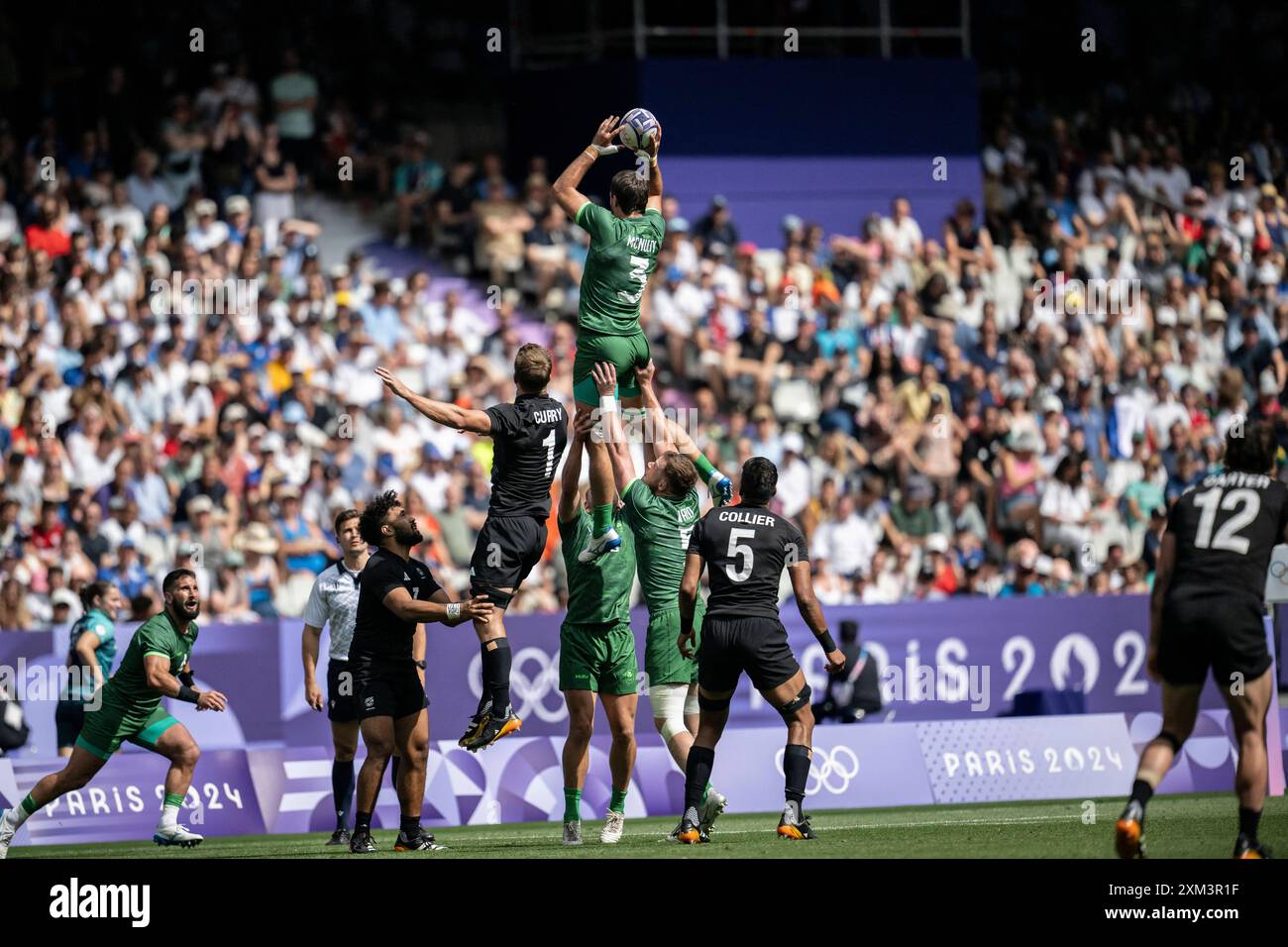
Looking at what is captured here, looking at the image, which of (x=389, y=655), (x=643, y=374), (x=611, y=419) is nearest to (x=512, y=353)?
(x=643, y=374)

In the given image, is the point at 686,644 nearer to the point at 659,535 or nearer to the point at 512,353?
the point at 659,535

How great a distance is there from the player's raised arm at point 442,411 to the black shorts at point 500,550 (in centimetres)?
75

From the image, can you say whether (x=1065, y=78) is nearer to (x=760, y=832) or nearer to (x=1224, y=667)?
(x=760, y=832)

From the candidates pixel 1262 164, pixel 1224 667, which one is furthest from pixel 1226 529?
pixel 1262 164

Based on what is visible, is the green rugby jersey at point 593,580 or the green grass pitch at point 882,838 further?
the green rugby jersey at point 593,580

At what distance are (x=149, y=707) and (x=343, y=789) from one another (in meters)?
1.54

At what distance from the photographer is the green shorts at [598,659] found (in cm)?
1503

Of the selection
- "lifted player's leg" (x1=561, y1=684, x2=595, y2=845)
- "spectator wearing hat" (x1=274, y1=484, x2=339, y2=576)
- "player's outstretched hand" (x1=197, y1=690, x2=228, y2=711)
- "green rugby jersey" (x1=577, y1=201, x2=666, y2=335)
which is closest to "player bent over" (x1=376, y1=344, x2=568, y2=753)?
"lifted player's leg" (x1=561, y1=684, x2=595, y2=845)

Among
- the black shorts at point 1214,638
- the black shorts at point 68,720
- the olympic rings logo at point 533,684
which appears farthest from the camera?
the olympic rings logo at point 533,684

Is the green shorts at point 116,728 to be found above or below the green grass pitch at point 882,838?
above

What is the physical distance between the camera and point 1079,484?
2395 centimetres

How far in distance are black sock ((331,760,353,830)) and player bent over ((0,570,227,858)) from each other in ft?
3.52

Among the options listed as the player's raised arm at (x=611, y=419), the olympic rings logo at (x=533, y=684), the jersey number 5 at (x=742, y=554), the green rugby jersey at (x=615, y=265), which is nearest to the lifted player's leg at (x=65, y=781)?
the player's raised arm at (x=611, y=419)

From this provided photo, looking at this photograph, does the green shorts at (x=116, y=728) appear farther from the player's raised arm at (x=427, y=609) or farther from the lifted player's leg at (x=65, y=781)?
the player's raised arm at (x=427, y=609)
